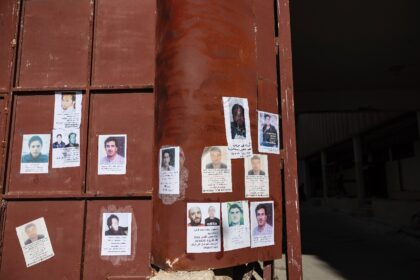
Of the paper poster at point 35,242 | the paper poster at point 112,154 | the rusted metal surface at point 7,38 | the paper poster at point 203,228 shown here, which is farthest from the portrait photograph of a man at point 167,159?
the rusted metal surface at point 7,38

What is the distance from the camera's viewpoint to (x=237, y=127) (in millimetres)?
3488

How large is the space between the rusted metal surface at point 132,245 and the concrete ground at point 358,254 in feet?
11.8

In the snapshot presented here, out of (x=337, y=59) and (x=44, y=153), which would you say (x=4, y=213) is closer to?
(x=44, y=153)

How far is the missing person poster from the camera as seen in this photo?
3.34 meters

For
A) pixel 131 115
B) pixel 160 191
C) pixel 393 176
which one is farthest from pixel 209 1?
pixel 393 176

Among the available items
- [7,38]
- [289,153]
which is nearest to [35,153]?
[7,38]

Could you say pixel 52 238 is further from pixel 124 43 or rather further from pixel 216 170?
pixel 124 43

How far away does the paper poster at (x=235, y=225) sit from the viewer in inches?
131

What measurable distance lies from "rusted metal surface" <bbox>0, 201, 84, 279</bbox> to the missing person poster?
1.21m

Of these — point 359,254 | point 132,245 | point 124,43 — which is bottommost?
point 359,254

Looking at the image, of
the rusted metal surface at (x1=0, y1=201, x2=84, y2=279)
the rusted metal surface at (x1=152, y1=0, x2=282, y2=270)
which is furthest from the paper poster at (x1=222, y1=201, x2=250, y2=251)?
the rusted metal surface at (x1=0, y1=201, x2=84, y2=279)

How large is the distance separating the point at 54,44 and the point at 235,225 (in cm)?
245

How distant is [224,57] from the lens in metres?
3.51

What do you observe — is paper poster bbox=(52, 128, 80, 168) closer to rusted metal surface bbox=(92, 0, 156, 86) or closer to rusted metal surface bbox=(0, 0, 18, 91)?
rusted metal surface bbox=(92, 0, 156, 86)
